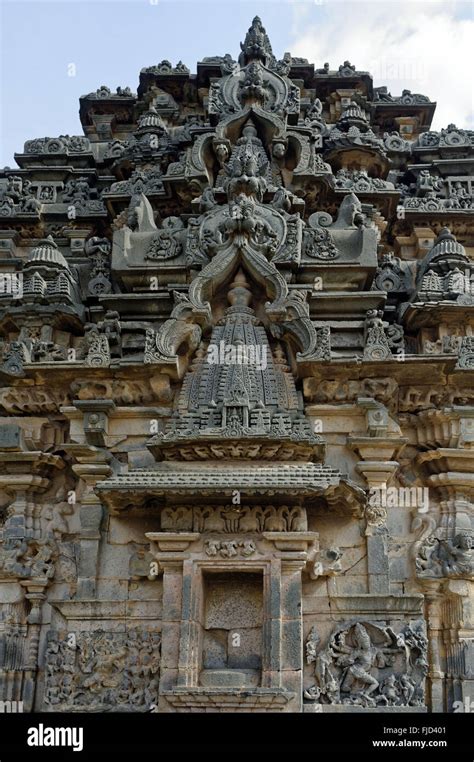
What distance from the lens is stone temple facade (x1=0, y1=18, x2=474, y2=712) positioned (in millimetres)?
8891

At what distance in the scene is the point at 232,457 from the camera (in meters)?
9.44

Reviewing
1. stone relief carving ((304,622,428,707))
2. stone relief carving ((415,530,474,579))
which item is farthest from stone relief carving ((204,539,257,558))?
stone relief carving ((415,530,474,579))

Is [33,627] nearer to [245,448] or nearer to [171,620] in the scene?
[171,620]

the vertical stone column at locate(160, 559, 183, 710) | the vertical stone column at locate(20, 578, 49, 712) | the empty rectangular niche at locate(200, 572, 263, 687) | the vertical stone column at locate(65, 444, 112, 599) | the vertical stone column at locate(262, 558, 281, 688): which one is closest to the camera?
the vertical stone column at locate(262, 558, 281, 688)

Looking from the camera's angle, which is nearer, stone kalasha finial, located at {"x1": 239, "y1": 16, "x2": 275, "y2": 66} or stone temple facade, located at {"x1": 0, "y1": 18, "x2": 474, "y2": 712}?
stone temple facade, located at {"x1": 0, "y1": 18, "x2": 474, "y2": 712}

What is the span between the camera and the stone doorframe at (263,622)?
8422 mm

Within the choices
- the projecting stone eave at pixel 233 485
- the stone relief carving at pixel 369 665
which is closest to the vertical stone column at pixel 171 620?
the projecting stone eave at pixel 233 485

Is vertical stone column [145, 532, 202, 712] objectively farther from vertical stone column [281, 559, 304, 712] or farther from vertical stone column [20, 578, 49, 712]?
vertical stone column [20, 578, 49, 712]

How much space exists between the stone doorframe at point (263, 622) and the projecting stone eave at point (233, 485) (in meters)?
0.50

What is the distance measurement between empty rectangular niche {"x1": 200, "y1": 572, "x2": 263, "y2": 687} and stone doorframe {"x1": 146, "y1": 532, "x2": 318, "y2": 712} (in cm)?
20

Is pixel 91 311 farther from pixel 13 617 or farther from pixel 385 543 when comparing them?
pixel 385 543

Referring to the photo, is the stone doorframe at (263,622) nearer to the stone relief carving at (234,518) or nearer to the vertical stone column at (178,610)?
the vertical stone column at (178,610)

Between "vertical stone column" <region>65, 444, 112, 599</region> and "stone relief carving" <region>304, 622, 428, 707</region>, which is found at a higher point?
"vertical stone column" <region>65, 444, 112, 599</region>
